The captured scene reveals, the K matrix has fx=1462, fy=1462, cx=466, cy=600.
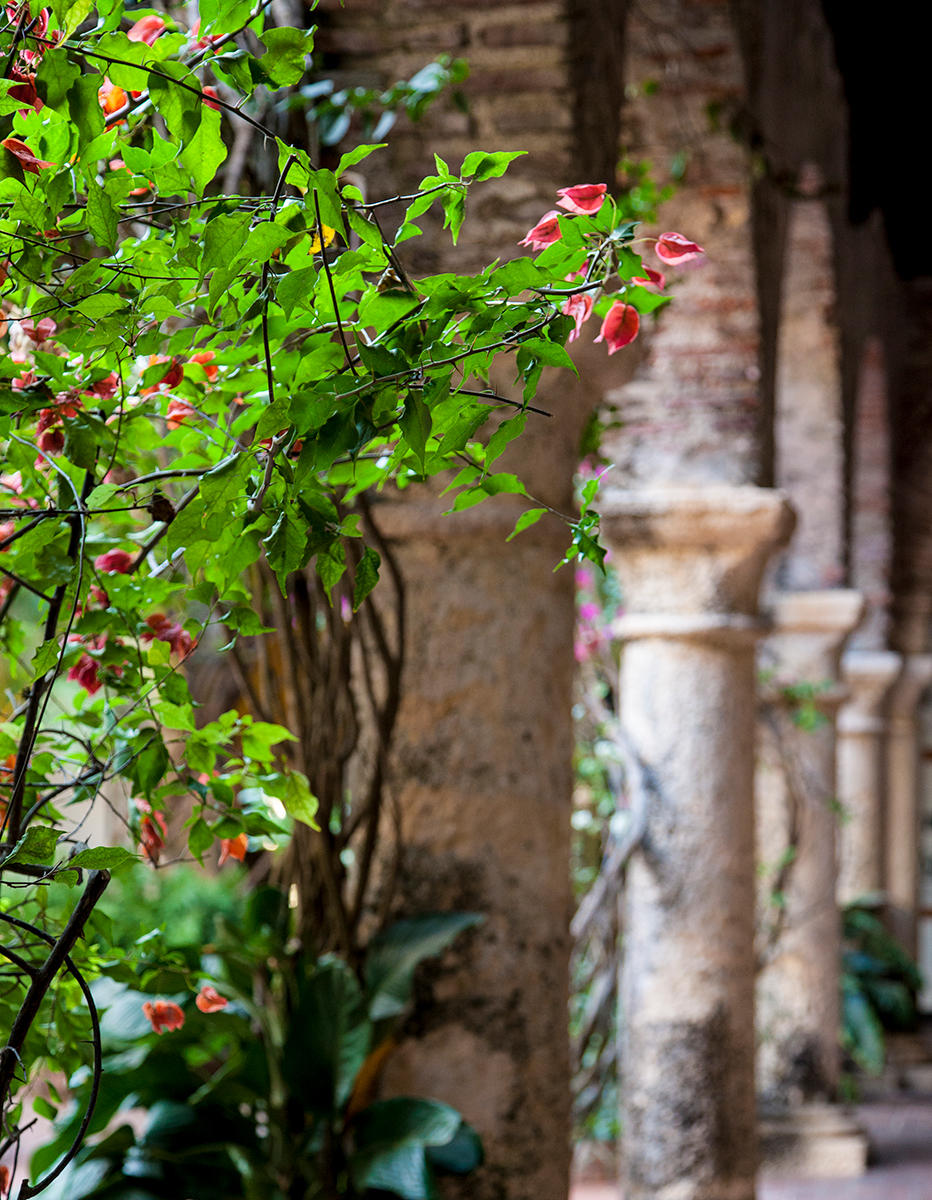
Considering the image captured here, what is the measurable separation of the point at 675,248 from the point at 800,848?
4568 mm

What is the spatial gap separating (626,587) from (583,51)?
169 cm

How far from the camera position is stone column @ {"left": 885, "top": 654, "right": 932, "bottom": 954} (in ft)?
28.4

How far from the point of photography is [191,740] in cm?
122

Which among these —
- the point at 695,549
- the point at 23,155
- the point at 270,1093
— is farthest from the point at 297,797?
the point at 695,549

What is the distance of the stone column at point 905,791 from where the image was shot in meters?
8.66

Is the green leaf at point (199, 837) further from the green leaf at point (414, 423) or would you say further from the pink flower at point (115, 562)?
the green leaf at point (414, 423)

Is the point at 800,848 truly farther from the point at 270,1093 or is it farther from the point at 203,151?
the point at 203,151

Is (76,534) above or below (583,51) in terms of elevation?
below

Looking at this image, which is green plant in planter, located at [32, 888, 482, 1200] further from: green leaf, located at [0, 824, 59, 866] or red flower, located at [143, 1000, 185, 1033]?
green leaf, located at [0, 824, 59, 866]

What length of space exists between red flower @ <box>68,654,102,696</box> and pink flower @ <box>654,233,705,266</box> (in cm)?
60

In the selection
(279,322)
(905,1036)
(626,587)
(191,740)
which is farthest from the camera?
(905,1036)

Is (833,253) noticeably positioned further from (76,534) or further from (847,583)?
(76,534)

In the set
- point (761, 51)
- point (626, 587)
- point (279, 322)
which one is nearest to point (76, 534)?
point (279, 322)

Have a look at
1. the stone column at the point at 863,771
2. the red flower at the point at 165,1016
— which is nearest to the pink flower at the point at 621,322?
the red flower at the point at 165,1016
